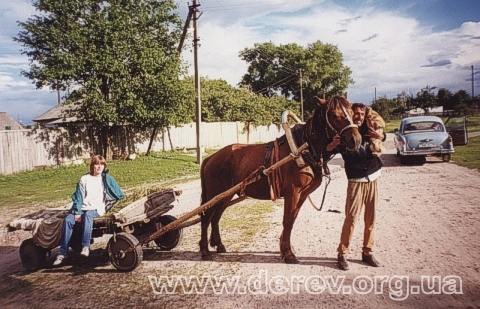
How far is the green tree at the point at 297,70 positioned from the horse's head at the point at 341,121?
50283mm

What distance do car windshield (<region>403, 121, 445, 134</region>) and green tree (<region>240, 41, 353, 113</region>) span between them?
39.0m

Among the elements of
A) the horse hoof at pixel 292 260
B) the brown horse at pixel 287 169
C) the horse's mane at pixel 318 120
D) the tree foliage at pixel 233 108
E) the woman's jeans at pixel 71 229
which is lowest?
the horse hoof at pixel 292 260

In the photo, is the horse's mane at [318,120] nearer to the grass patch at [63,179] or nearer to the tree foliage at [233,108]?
the grass patch at [63,179]

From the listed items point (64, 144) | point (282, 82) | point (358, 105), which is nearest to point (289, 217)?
point (358, 105)

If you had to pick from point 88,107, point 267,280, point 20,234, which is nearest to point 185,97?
point 88,107

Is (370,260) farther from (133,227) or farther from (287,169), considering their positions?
(133,227)

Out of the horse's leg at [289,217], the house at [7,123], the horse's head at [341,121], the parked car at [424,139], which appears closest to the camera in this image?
the horse's head at [341,121]

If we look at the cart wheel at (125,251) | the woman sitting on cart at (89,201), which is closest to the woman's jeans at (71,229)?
the woman sitting on cart at (89,201)

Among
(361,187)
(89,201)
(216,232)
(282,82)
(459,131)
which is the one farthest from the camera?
(282,82)

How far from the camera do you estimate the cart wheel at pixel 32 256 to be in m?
5.02

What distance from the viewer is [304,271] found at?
4.40 metres

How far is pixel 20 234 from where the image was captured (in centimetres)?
753

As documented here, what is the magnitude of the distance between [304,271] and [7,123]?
58899 millimetres

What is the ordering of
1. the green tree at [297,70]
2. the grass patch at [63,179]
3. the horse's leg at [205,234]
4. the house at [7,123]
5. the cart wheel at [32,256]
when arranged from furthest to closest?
the green tree at [297,70] → the house at [7,123] → the grass patch at [63,179] → the horse's leg at [205,234] → the cart wheel at [32,256]
